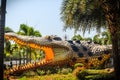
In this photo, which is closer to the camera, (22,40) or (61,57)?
(22,40)

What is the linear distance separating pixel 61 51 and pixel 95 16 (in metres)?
8.59

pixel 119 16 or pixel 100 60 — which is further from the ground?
pixel 119 16

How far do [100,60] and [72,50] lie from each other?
9.68ft

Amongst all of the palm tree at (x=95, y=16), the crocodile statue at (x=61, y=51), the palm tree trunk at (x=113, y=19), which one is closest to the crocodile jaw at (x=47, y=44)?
the crocodile statue at (x=61, y=51)

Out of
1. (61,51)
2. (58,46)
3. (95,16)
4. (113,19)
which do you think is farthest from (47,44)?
(113,19)

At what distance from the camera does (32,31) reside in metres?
39.4

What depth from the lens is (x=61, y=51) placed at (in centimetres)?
2602

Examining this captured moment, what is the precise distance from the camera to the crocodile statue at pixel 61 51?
2419 cm

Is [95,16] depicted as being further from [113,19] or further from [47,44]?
[47,44]

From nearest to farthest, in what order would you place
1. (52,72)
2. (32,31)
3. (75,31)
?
(75,31), (52,72), (32,31)

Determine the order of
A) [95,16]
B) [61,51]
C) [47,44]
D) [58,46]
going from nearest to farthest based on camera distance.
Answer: [95,16], [47,44], [58,46], [61,51]

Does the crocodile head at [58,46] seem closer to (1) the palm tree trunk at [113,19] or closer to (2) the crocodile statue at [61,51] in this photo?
(2) the crocodile statue at [61,51]

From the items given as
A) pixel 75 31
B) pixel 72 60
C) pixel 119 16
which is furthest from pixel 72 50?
pixel 119 16

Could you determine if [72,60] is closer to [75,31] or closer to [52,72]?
[52,72]
